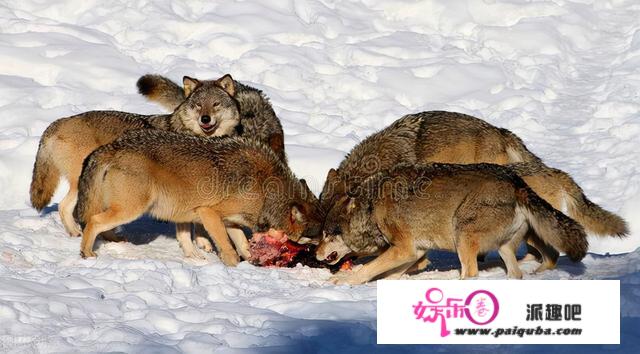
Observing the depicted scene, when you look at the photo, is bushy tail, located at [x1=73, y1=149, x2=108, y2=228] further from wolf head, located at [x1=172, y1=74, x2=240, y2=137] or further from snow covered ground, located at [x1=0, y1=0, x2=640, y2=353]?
wolf head, located at [x1=172, y1=74, x2=240, y2=137]

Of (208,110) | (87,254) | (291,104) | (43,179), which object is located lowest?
(87,254)

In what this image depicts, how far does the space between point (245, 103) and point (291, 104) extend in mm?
3833

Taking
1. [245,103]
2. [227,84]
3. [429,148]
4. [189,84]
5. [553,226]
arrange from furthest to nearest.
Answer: [245,103] < [227,84] < [189,84] < [429,148] < [553,226]

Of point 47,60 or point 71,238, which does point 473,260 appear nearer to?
point 71,238

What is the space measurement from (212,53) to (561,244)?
11.0m

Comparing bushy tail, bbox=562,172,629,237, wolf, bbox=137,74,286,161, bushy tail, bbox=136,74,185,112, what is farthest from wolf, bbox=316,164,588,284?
bushy tail, bbox=136,74,185,112

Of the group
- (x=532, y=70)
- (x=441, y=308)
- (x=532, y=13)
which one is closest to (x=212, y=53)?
(x=532, y=70)

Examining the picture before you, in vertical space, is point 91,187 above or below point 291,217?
above

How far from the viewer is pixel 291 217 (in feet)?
32.1

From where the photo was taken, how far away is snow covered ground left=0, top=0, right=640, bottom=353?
6.89 m

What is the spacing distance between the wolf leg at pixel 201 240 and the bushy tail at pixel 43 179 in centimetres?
177

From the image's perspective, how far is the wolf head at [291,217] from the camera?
9.72 metres

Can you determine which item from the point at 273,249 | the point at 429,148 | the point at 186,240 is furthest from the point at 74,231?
the point at 429,148

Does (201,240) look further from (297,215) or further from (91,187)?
(91,187)
